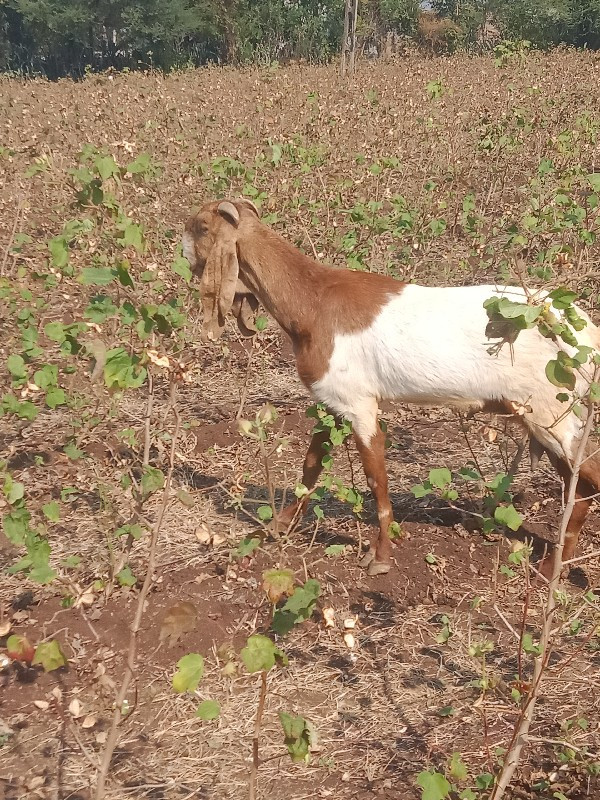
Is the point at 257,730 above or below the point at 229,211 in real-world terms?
below

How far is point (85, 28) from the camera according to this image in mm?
30578

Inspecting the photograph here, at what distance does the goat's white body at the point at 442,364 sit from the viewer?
3.71 m

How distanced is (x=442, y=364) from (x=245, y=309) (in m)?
1.25

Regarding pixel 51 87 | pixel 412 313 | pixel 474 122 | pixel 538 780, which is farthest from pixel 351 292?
pixel 51 87

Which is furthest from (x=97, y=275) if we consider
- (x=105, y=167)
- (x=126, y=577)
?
(x=126, y=577)

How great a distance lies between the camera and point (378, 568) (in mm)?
4000

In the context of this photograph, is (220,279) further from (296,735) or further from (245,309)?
(296,735)

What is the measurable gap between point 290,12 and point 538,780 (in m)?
30.0

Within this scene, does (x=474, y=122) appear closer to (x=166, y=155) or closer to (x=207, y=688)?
(x=166, y=155)

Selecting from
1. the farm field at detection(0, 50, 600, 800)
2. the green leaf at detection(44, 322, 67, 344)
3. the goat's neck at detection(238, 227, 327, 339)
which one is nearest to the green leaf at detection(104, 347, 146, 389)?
the farm field at detection(0, 50, 600, 800)

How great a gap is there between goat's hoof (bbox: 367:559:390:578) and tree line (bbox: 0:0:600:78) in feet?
69.1

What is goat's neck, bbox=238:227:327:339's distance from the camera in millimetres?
4133

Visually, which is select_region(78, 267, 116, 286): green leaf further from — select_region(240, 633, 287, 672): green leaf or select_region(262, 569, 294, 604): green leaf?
select_region(240, 633, 287, 672): green leaf

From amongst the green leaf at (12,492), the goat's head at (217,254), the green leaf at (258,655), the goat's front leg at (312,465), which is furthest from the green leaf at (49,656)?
the goat's head at (217,254)
